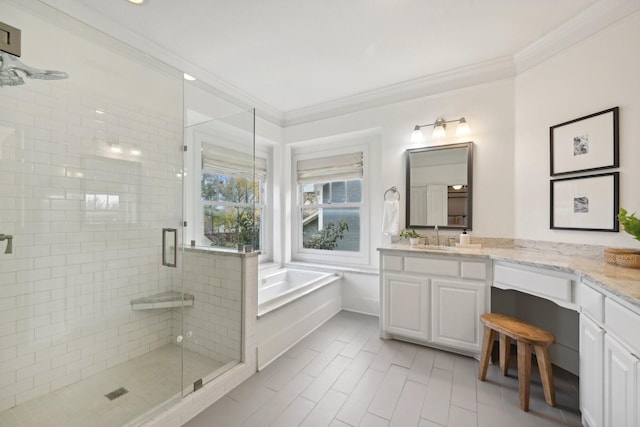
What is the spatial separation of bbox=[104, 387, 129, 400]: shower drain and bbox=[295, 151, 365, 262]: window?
8.03ft

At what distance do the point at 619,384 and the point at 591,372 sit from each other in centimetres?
26

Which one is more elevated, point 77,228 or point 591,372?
point 77,228

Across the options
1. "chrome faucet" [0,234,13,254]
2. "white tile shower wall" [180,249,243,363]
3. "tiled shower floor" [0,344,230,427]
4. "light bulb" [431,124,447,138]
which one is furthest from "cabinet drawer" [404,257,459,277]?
"chrome faucet" [0,234,13,254]

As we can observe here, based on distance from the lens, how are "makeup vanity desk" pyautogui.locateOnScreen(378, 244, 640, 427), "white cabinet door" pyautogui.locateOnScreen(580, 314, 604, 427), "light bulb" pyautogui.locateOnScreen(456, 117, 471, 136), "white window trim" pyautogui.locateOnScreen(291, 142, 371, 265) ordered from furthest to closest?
"white window trim" pyautogui.locateOnScreen(291, 142, 371, 265)
"light bulb" pyautogui.locateOnScreen(456, 117, 471, 136)
"white cabinet door" pyautogui.locateOnScreen(580, 314, 604, 427)
"makeup vanity desk" pyautogui.locateOnScreen(378, 244, 640, 427)

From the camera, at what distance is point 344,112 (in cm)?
338

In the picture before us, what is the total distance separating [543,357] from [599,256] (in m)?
0.92

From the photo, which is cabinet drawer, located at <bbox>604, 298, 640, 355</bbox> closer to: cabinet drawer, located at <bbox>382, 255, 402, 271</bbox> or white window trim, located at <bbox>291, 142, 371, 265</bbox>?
cabinet drawer, located at <bbox>382, 255, 402, 271</bbox>

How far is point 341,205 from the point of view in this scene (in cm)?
369

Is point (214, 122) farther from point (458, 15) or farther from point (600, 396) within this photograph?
point (600, 396)

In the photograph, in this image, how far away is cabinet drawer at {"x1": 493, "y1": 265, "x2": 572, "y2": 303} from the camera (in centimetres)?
170

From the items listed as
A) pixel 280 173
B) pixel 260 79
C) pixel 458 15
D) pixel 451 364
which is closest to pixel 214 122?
pixel 260 79

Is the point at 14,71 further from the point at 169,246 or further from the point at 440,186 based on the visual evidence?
the point at 440,186

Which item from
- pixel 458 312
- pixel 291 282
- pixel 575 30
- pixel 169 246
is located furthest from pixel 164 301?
pixel 575 30

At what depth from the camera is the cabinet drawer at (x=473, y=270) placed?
7.18 ft
